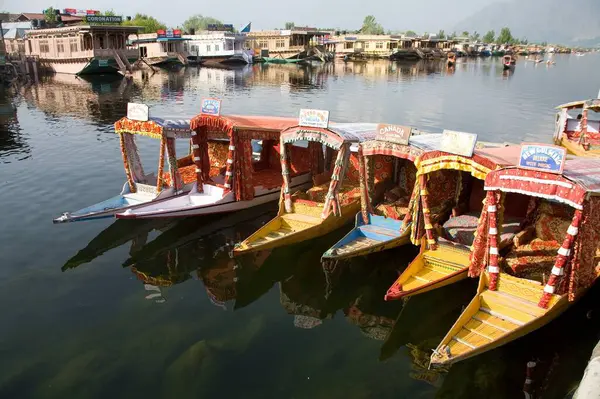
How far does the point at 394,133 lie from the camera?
14.2m

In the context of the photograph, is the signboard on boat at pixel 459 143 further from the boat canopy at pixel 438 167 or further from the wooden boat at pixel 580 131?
the wooden boat at pixel 580 131

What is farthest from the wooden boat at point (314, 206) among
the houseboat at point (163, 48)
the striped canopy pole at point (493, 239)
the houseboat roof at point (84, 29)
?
the houseboat at point (163, 48)

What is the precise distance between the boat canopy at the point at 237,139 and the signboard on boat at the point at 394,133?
4673 millimetres

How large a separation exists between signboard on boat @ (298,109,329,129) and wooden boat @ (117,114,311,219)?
92.2 inches

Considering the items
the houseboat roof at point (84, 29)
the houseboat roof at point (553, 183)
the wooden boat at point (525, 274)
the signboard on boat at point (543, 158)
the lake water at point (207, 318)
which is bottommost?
the lake water at point (207, 318)

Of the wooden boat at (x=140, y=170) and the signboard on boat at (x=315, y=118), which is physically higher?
the signboard on boat at (x=315, y=118)

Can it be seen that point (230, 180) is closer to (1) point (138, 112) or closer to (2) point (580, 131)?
(1) point (138, 112)

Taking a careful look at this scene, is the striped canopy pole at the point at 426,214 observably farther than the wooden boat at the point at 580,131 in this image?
No

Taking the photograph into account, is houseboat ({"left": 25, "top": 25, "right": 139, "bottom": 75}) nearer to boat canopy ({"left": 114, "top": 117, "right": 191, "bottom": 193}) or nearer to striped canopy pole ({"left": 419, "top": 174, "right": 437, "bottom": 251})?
boat canopy ({"left": 114, "top": 117, "right": 191, "bottom": 193})

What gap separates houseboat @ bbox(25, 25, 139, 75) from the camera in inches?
2391

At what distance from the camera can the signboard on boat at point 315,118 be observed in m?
15.3

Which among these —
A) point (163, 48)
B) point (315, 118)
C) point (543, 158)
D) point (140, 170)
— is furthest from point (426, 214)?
point (163, 48)

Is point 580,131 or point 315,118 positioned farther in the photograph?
point 580,131

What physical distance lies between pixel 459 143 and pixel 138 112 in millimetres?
11623
